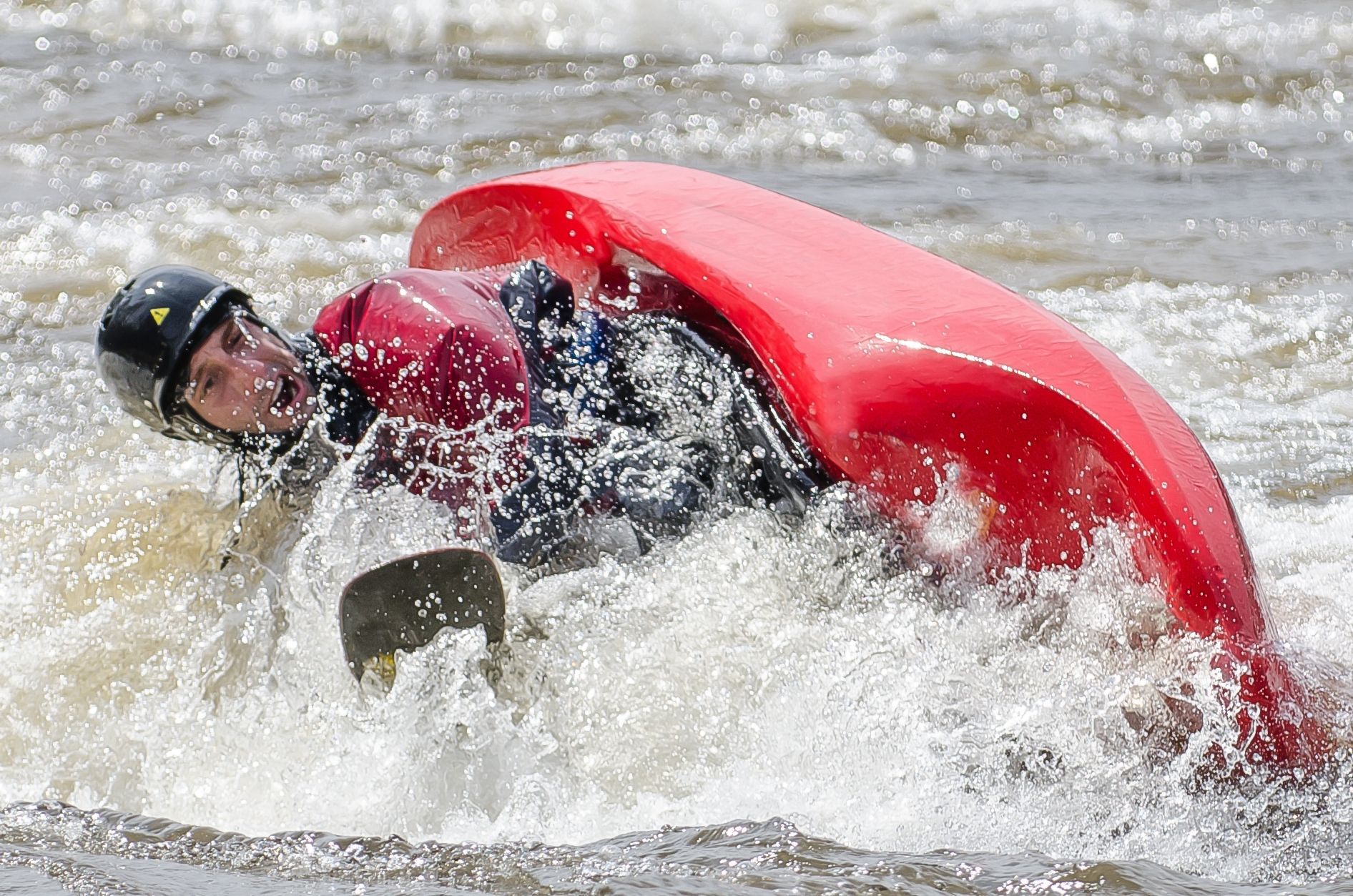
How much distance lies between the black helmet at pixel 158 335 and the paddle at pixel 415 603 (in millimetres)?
545

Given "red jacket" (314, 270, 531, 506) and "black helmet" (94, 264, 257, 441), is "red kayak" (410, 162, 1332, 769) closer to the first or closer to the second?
"red jacket" (314, 270, 531, 506)

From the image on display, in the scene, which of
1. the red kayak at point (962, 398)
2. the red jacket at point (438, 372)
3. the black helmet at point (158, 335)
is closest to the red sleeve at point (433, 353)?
the red jacket at point (438, 372)

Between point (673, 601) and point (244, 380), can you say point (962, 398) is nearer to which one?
point (673, 601)

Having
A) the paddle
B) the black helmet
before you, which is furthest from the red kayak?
the black helmet

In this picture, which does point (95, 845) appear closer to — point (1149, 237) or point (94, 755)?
point (94, 755)

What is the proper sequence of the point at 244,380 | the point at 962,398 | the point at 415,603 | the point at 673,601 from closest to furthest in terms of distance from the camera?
1. the point at 415,603
2. the point at 962,398
3. the point at 244,380
4. the point at 673,601

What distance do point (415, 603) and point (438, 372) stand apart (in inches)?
17.1

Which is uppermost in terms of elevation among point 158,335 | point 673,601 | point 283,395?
point 158,335

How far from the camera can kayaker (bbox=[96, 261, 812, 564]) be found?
8.80 ft

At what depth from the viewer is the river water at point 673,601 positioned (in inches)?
87.4

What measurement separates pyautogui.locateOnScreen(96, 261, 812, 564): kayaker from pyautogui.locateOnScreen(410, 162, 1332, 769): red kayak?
26 centimetres

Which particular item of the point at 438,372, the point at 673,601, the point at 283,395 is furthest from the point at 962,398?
the point at 283,395

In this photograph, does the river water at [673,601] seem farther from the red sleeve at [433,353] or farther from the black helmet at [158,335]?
the black helmet at [158,335]

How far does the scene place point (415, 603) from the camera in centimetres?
250
